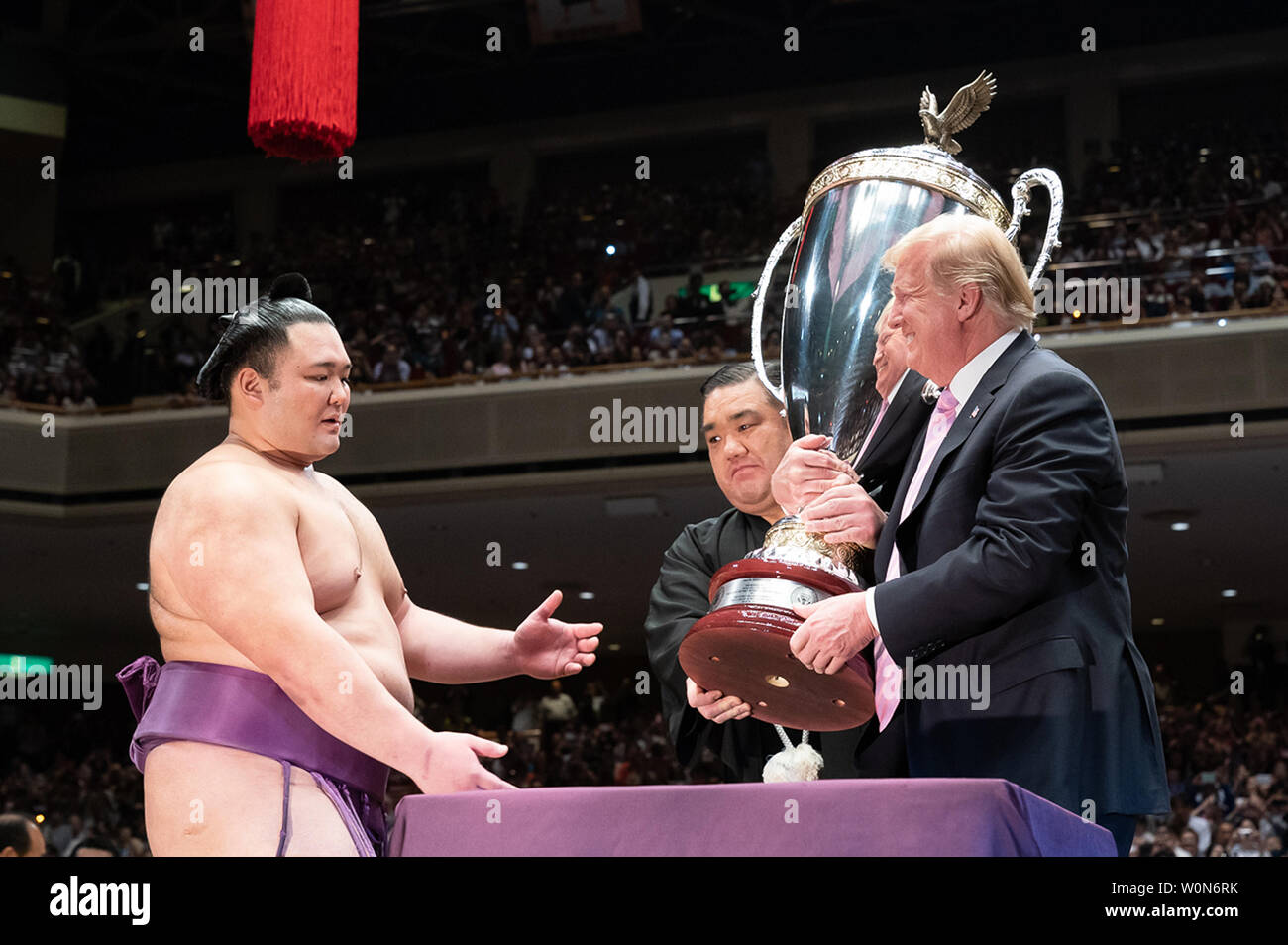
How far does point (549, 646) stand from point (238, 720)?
0.44 metres

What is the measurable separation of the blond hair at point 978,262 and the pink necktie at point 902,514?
118 mm

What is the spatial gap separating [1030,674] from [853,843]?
37 cm

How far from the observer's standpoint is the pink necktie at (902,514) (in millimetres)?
1446

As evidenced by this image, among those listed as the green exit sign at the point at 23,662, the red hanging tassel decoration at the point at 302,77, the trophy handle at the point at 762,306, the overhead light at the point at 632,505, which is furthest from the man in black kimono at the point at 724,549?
the green exit sign at the point at 23,662

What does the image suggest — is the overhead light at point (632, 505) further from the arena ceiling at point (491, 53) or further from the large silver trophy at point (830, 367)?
the large silver trophy at point (830, 367)

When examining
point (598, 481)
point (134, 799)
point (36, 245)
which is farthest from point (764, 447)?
point (36, 245)

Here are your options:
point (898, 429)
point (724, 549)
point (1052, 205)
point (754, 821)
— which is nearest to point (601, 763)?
point (724, 549)

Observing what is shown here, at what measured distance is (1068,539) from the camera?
4.32 feet

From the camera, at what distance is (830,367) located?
160 centimetres

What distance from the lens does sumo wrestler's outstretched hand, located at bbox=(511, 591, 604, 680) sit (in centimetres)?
181

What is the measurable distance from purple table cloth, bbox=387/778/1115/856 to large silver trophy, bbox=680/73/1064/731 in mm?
252

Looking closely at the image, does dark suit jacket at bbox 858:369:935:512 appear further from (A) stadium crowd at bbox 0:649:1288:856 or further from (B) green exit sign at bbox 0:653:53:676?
(B) green exit sign at bbox 0:653:53:676

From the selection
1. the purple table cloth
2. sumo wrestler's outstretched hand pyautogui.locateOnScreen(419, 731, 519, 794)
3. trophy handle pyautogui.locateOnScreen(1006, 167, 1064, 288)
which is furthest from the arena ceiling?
the purple table cloth
